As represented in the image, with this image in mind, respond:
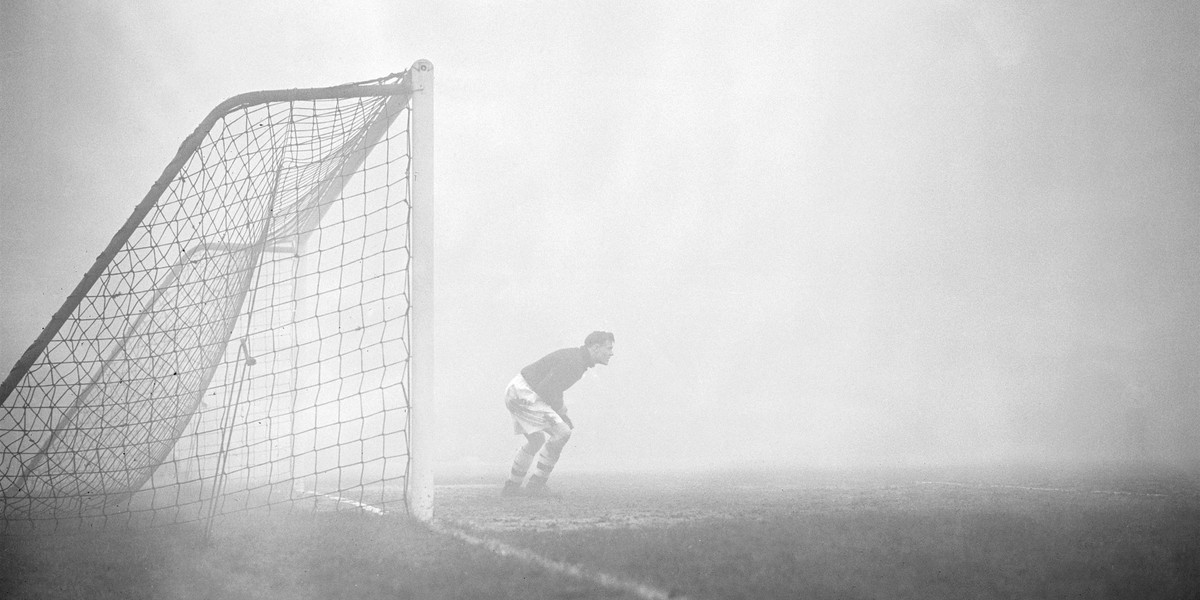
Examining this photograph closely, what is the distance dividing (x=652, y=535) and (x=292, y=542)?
1624mm

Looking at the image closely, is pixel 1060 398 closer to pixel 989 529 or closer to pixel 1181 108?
pixel 1181 108

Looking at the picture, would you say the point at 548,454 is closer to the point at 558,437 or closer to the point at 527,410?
the point at 558,437

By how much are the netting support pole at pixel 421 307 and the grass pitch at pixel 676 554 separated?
0.86 ft

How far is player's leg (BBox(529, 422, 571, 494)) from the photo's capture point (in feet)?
19.4

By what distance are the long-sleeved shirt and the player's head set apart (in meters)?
0.06

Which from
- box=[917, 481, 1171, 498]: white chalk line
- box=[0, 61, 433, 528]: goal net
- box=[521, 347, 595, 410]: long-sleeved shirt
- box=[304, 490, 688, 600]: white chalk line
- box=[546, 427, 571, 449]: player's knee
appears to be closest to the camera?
box=[304, 490, 688, 600]: white chalk line

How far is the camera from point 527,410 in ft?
20.4

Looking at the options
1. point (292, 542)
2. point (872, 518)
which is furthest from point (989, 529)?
point (292, 542)

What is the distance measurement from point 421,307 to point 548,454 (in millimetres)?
2149

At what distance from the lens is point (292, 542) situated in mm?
3395

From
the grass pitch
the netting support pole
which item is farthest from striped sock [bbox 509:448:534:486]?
the netting support pole

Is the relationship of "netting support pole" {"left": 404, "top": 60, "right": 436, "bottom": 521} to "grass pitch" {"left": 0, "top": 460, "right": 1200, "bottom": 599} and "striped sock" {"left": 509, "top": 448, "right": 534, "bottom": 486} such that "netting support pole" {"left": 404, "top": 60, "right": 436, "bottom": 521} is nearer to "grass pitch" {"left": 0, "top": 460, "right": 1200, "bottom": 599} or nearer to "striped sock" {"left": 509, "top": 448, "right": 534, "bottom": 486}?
"grass pitch" {"left": 0, "top": 460, "right": 1200, "bottom": 599}

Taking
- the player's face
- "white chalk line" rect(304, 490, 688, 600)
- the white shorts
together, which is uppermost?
the player's face

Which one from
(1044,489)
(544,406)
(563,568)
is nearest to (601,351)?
(544,406)
